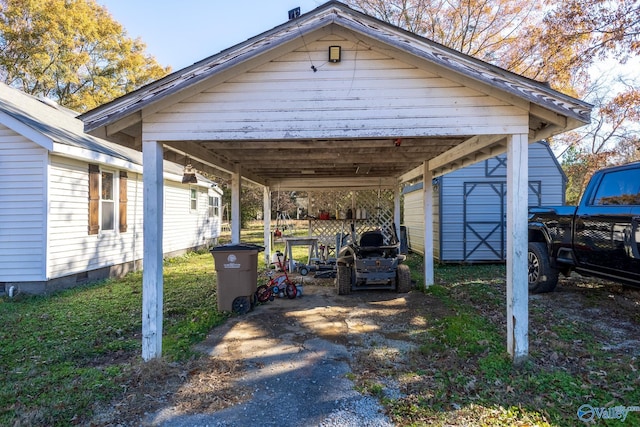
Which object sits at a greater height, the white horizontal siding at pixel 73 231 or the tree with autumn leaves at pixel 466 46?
the tree with autumn leaves at pixel 466 46

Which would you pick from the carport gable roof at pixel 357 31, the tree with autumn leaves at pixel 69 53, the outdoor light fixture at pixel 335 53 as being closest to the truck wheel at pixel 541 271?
the carport gable roof at pixel 357 31

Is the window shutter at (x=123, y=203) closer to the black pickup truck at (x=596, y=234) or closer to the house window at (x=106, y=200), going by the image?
the house window at (x=106, y=200)

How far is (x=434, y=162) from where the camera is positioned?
6.95 meters

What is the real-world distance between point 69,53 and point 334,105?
20.5 meters

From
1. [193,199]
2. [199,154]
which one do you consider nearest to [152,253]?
[199,154]

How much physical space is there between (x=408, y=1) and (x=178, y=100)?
14.9 meters

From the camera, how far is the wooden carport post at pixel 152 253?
12.8ft

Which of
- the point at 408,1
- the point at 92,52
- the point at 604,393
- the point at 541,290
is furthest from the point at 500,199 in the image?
the point at 92,52

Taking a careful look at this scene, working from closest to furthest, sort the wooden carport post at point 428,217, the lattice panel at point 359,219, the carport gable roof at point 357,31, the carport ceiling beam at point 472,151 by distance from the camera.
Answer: the carport gable roof at point 357,31
the carport ceiling beam at point 472,151
the wooden carport post at point 428,217
the lattice panel at point 359,219

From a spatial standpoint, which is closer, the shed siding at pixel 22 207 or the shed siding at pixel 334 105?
the shed siding at pixel 334 105

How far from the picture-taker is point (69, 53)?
18.3 m

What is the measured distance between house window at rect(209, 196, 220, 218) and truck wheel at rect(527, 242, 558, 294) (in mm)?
13929

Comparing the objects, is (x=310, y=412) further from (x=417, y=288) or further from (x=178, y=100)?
(x=417, y=288)

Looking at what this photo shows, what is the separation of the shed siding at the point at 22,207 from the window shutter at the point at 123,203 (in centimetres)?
233
